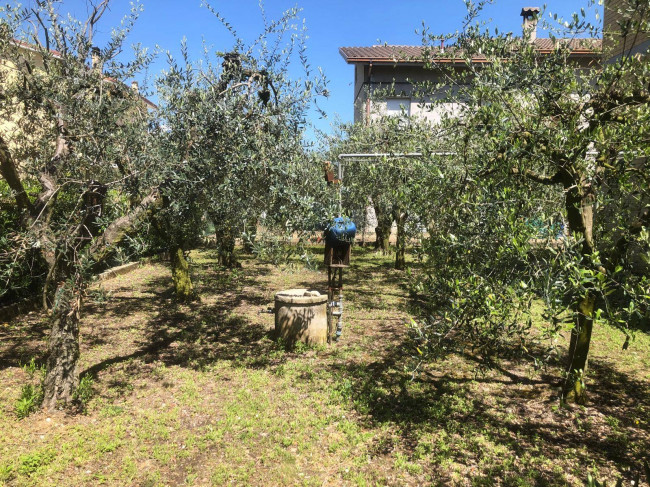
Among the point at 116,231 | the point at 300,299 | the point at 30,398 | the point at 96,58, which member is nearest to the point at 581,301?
the point at 300,299

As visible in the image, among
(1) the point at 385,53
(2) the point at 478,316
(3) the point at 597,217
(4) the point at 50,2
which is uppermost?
(1) the point at 385,53

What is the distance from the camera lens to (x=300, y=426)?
6156mm

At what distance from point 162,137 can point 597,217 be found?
7.35 metres

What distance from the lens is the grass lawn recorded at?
204 inches

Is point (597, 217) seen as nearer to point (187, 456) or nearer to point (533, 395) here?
point (533, 395)

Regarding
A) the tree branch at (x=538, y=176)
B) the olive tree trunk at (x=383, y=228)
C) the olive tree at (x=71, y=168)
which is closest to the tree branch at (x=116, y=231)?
the olive tree at (x=71, y=168)

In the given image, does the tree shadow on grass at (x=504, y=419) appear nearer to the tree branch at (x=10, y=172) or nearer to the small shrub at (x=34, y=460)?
the small shrub at (x=34, y=460)

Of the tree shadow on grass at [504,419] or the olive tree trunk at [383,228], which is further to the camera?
the olive tree trunk at [383,228]

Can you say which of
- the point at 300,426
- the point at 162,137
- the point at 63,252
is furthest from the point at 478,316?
the point at 162,137

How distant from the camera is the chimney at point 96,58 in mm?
7189

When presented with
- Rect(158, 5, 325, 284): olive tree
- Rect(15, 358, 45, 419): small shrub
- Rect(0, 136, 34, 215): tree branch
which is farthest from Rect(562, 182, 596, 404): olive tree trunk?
Rect(0, 136, 34, 215): tree branch

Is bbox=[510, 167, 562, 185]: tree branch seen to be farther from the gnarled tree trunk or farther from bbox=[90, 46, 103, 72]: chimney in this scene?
bbox=[90, 46, 103, 72]: chimney

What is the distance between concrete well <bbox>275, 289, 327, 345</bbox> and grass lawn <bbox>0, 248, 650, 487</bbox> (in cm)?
38

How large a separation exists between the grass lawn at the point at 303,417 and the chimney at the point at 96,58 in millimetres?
3986
